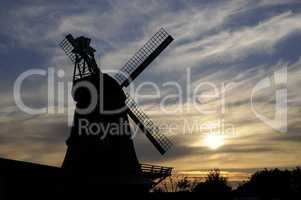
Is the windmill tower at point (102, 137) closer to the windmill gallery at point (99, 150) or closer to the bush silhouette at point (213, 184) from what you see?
the windmill gallery at point (99, 150)

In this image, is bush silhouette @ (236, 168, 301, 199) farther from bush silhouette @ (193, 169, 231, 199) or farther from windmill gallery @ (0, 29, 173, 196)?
windmill gallery @ (0, 29, 173, 196)

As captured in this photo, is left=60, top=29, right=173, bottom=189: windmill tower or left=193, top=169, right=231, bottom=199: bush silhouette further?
left=193, top=169, right=231, bottom=199: bush silhouette

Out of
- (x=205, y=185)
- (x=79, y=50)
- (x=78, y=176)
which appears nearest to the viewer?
(x=78, y=176)

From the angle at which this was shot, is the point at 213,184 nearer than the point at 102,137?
No

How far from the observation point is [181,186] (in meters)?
76.1

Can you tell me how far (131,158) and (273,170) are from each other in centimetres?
6776

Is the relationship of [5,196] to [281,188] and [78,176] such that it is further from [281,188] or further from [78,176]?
[281,188]

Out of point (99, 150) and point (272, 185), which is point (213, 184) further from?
point (99, 150)

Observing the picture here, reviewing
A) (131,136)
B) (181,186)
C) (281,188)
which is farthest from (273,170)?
(131,136)

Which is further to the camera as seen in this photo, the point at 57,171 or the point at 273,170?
the point at 273,170

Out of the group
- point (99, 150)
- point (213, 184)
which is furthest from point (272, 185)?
point (99, 150)

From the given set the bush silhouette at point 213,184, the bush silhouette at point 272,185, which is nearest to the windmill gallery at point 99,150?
the bush silhouette at point 213,184

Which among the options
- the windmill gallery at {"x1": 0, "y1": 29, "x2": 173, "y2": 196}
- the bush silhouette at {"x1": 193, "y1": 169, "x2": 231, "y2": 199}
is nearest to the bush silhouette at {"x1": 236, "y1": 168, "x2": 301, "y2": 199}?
the bush silhouette at {"x1": 193, "y1": 169, "x2": 231, "y2": 199}

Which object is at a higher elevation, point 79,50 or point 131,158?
point 79,50
